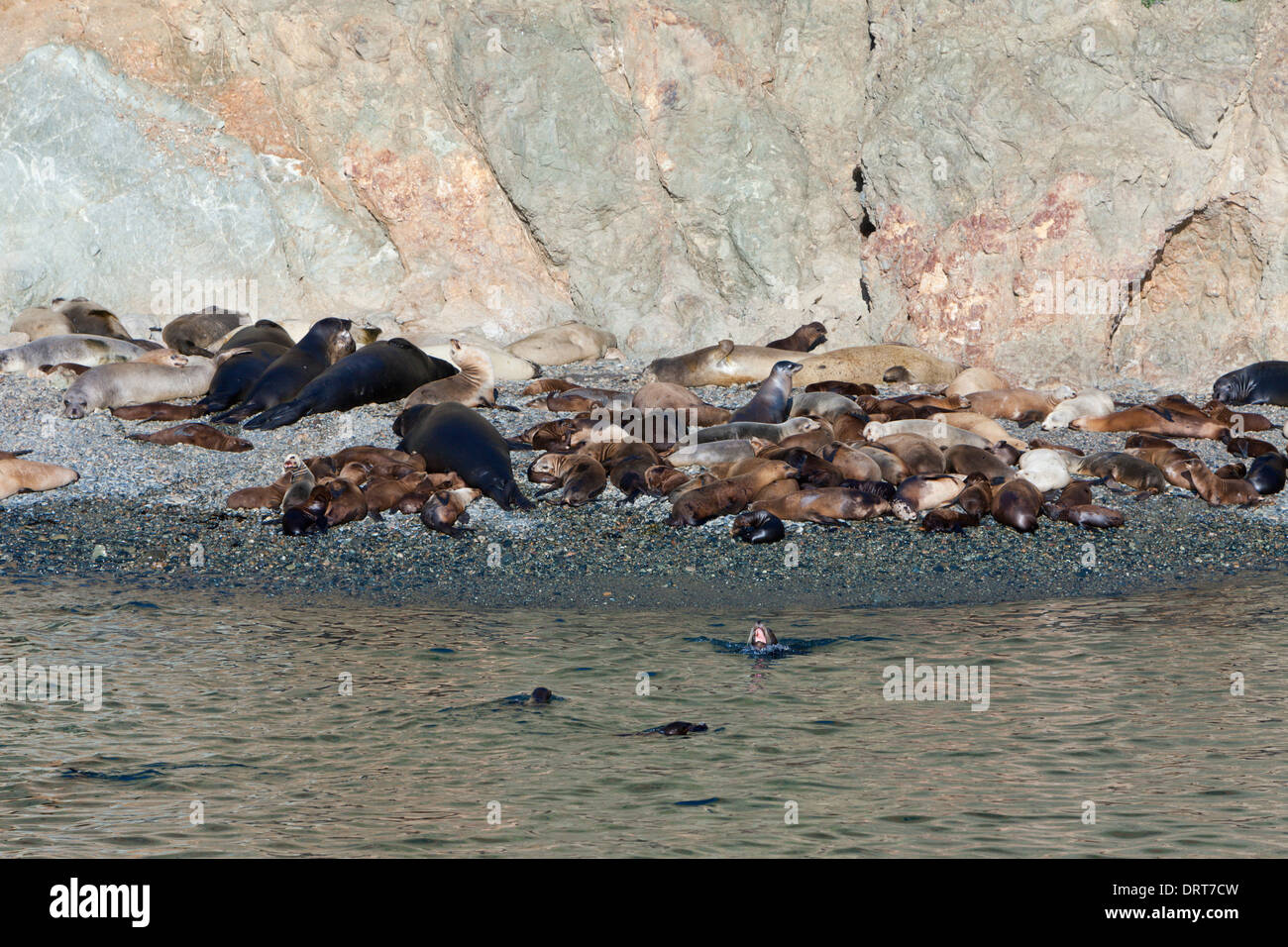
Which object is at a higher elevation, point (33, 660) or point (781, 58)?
point (781, 58)

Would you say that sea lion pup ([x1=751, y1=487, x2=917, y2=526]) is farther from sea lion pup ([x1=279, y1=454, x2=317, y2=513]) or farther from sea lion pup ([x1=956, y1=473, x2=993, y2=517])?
sea lion pup ([x1=279, y1=454, x2=317, y2=513])

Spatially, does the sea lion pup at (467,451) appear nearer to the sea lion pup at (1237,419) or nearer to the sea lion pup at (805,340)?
the sea lion pup at (805,340)

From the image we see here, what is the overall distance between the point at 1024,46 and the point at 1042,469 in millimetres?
5731

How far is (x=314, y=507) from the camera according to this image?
8.89 meters

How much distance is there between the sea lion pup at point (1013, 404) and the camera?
11805mm

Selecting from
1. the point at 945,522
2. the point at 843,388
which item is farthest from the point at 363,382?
the point at 945,522

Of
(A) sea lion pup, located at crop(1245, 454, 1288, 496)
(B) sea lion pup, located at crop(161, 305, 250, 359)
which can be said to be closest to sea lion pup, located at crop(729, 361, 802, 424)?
(A) sea lion pup, located at crop(1245, 454, 1288, 496)

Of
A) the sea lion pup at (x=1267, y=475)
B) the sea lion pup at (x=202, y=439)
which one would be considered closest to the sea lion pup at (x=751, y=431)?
the sea lion pup at (x=1267, y=475)

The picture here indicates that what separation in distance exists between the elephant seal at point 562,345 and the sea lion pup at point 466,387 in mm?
1624

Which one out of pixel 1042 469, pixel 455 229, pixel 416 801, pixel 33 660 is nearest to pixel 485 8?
pixel 455 229

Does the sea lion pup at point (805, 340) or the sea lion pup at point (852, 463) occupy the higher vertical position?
the sea lion pup at point (805, 340)

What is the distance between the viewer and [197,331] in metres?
15.0

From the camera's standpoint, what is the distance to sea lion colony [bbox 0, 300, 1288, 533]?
9.02 meters
